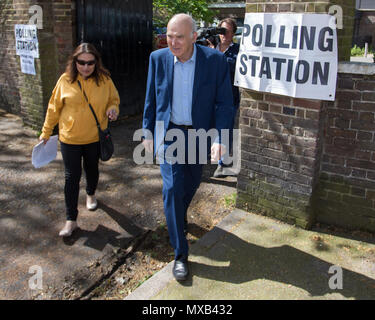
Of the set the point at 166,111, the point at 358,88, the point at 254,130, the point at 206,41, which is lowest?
the point at 254,130

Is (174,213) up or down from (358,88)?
down

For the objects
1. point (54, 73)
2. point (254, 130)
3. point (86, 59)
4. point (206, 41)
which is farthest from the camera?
point (54, 73)

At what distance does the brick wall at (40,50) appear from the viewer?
639 cm

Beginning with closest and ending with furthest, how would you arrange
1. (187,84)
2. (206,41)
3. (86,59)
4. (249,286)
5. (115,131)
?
(249,286) → (187,84) → (86,59) → (206,41) → (115,131)

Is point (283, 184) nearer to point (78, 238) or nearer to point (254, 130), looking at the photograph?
point (254, 130)

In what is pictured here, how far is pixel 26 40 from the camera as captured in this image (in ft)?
22.3

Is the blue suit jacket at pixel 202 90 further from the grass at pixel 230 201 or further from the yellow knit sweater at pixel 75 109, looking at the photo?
the grass at pixel 230 201

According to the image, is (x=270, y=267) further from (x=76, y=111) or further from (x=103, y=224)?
(x=76, y=111)

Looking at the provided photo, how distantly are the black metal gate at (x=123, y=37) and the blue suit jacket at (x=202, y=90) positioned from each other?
3.92m

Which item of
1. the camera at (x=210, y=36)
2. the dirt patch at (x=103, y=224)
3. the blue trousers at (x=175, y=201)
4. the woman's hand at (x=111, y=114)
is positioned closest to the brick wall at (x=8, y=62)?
the dirt patch at (x=103, y=224)

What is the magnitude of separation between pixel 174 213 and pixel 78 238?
1.31 meters

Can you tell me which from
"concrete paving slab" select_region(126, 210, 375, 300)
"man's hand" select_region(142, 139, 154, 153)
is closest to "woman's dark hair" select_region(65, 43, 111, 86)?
"man's hand" select_region(142, 139, 154, 153)

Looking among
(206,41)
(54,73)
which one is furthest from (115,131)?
(206,41)

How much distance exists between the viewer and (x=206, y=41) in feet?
18.7
